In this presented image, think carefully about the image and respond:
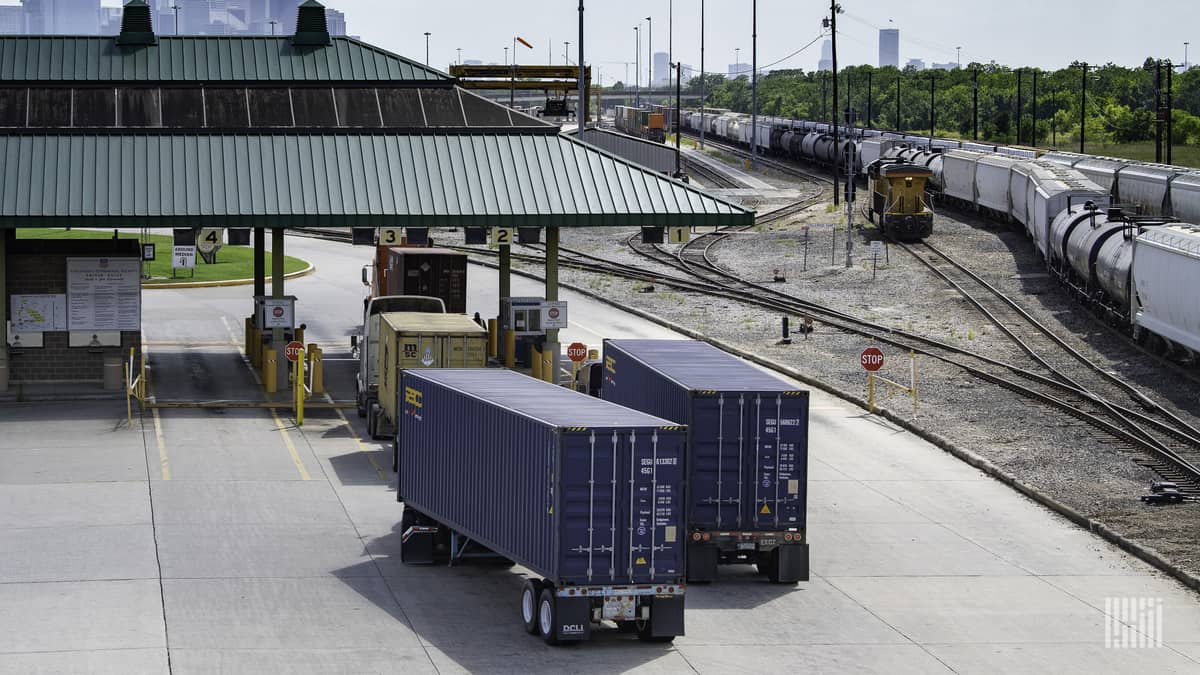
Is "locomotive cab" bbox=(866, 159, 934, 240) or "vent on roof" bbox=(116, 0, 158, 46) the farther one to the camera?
"locomotive cab" bbox=(866, 159, 934, 240)

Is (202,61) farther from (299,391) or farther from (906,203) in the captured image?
(906,203)

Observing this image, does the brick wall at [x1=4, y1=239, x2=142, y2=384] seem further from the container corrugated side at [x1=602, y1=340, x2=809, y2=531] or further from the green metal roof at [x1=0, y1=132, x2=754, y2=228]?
the container corrugated side at [x1=602, y1=340, x2=809, y2=531]

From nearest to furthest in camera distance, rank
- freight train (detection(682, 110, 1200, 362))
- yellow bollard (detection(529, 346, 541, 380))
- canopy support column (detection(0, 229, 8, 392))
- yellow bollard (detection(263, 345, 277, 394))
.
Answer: canopy support column (detection(0, 229, 8, 392))
yellow bollard (detection(263, 345, 277, 394))
yellow bollard (detection(529, 346, 541, 380))
freight train (detection(682, 110, 1200, 362))

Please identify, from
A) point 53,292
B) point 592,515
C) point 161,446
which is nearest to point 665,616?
point 592,515

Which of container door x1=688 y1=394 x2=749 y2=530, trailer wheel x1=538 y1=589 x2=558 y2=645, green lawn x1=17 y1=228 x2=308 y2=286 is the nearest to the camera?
trailer wheel x1=538 y1=589 x2=558 y2=645

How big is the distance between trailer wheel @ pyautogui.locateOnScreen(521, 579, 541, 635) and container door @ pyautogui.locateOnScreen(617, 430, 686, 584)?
1.22 meters

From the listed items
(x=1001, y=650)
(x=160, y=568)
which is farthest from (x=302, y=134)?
(x=1001, y=650)

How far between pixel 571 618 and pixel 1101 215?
3977cm

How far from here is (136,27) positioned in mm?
43469

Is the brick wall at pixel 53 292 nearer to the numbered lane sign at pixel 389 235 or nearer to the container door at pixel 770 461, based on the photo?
the numbered lane sign at pixel 389 235

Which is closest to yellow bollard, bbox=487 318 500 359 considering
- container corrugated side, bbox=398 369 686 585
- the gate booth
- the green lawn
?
the gate booth

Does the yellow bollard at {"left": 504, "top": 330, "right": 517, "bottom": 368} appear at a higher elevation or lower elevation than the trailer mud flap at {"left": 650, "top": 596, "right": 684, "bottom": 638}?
higher

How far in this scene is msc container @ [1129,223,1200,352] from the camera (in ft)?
130

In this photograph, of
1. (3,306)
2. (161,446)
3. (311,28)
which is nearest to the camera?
(161,446)
